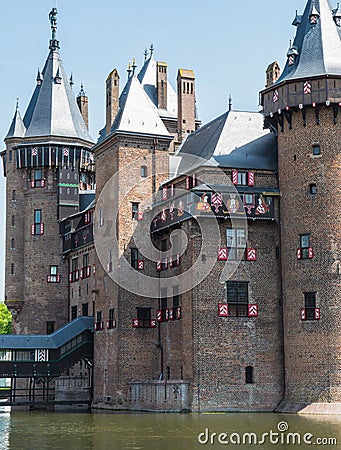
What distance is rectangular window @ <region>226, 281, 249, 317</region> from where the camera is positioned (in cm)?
4362

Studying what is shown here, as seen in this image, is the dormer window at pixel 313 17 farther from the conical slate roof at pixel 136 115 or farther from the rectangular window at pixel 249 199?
the conical slate roof at pixel 136 115

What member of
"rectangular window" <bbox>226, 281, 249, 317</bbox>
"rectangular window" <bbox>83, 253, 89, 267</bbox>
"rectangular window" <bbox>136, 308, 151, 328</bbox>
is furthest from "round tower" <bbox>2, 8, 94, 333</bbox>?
"rectangular window" <bbox>226, 281, 249, 317</bbox>

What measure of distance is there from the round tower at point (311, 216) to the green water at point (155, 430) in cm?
268

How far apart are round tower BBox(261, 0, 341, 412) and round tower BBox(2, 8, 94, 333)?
19040 mm

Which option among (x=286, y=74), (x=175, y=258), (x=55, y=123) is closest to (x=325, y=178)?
(x=286, y=74)

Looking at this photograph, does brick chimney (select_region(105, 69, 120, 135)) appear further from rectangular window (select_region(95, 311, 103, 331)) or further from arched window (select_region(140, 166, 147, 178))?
rectangular window (select_region(95, 311, 103, 331))

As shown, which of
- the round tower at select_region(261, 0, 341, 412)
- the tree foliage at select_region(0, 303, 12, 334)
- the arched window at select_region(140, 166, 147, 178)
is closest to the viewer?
the round tower at select_region(261, 0, 341, 412)

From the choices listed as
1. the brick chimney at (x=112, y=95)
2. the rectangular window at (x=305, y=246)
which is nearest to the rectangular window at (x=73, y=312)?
the brick chimney at (x=112, y=95)

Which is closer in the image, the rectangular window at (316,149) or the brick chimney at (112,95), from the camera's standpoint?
the rectangular window at (316,149)

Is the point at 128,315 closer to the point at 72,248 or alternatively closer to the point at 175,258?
the point at 175,258

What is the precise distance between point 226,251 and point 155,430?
43.2 feet

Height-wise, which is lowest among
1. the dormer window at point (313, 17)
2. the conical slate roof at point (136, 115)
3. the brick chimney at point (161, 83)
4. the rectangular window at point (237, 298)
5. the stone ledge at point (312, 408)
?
the stone ledge at point (312, 408)

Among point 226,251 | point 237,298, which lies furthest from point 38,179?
point 237,298

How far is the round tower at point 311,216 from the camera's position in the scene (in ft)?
137
